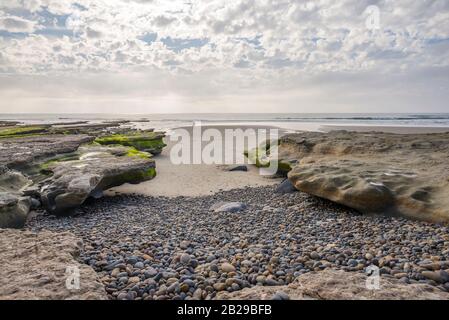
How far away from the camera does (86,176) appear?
9.17 metres

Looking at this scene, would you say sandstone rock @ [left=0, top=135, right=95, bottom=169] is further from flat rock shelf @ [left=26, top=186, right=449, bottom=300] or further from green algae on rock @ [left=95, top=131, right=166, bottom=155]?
green algae on rock @ [left=95, top=131, right=166, bottom=155]

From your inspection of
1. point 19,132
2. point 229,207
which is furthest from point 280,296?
point 19,132

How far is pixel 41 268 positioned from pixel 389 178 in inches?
291

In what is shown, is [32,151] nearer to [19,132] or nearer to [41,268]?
[41,268]

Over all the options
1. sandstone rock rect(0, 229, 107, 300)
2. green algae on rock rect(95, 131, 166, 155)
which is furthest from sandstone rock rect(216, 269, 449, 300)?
green algae on rock rect(95, 131, 166, 155)

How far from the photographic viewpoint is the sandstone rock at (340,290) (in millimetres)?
3375

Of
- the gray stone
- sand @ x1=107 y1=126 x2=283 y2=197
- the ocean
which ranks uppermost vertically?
the ocean

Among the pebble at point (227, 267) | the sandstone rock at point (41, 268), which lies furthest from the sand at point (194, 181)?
the pebble at point (227, 267)

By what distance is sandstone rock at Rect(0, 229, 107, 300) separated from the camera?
3.53m

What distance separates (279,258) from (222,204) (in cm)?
449

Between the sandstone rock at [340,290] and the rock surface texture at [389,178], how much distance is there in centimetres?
328

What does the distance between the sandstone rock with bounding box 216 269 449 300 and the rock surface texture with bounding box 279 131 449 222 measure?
328cm

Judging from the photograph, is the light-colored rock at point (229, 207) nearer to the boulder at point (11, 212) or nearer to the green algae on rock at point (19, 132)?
the boulder at point (11, 212)
